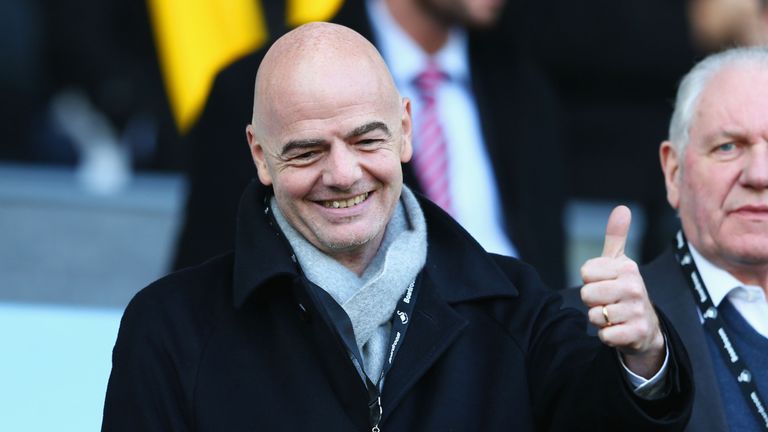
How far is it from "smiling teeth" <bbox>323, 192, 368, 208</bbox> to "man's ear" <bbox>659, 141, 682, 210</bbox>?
2.44ft

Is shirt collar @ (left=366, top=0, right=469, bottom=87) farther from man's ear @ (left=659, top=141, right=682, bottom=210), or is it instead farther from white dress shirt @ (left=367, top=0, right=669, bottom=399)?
man's ear @ (left=659, top=141, right=682, bottom=210)

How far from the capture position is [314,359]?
2.72m

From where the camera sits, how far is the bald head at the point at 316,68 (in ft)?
8.83

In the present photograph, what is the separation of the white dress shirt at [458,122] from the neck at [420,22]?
16mm

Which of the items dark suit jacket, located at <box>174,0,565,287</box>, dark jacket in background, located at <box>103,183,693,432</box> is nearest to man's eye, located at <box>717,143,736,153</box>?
dark jacket in background, located at <box>103,183,693,432</box>

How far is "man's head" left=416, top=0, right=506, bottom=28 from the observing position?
4363 millimetres

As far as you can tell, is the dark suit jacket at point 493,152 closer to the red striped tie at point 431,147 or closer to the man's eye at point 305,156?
the red striped tie at point 431,147

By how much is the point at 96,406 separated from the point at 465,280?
881mm

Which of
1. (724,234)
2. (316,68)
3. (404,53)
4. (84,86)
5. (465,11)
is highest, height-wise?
(84,86)

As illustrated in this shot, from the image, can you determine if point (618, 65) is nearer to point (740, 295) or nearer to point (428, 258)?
point (740, 295)

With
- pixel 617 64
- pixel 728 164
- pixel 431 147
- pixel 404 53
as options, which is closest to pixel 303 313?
pixel 728 164

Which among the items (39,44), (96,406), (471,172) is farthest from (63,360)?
(39,44)

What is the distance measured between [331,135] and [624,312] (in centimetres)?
56

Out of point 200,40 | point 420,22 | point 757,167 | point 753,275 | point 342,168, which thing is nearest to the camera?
point 342,168
